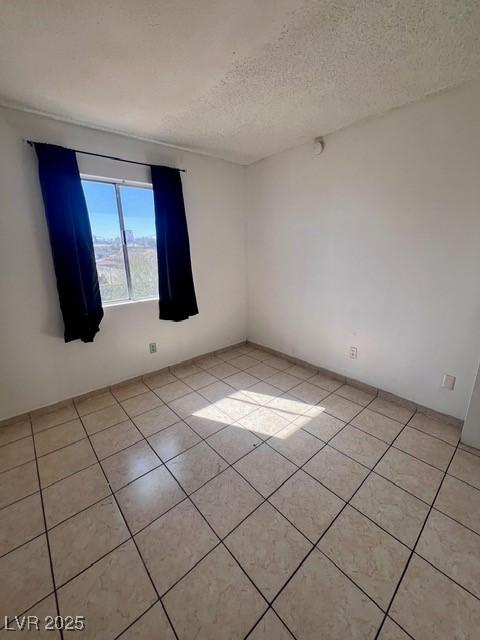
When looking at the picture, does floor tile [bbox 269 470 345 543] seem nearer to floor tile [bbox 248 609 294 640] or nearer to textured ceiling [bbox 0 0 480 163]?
floor tile [bbox 248 609 294 640]

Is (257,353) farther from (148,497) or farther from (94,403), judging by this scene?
(148,497)

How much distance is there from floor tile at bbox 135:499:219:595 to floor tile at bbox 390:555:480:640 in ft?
2.65

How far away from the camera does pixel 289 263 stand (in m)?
2.99

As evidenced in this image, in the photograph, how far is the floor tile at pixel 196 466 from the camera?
1603 mm

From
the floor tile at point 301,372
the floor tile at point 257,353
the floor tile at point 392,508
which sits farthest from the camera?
the floor tile at point 257,353

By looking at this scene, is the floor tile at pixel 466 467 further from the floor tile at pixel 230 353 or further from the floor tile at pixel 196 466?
the floor tile at pixel 230 353

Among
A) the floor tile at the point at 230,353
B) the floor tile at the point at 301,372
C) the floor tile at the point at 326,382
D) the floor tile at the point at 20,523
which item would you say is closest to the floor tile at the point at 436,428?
the floor tile at the point at 326,382

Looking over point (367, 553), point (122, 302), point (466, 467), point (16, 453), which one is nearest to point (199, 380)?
point (122, 302)

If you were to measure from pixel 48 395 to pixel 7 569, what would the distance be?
1343mm

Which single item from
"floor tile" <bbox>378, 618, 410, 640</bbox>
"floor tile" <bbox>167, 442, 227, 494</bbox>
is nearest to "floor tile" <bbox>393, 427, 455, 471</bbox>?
"floor tile" <bbox>378, 618, 410, 640</bbox>

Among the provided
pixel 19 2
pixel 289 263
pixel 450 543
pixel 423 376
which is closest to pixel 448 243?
pixel 423 376

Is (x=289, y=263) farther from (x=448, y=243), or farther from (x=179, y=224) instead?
(x=448, y=243)

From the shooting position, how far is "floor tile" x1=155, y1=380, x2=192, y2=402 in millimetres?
2515

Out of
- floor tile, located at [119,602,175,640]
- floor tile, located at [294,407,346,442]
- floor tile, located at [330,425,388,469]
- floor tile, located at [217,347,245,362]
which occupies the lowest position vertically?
floor tile, located at [119,602,175,640]
